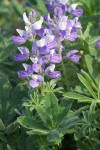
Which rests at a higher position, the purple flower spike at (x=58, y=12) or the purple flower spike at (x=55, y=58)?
the purple flower spike at (x=58, y=12)

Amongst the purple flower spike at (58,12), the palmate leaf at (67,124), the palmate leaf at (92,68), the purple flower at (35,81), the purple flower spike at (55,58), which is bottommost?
the palmate leaf at (67,124)

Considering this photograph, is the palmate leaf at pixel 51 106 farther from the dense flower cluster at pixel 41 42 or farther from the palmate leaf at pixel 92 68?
the palmate leaf at pixel 92 68

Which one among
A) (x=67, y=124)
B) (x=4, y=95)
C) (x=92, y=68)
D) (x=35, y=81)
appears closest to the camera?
(x=67, y=124)

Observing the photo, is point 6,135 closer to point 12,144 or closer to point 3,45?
point 12,144

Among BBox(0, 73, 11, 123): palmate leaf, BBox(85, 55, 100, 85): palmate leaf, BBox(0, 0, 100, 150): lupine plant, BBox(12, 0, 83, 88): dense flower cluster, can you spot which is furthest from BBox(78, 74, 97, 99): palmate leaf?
BBox(0, 73, 11, 123): palmate leaf

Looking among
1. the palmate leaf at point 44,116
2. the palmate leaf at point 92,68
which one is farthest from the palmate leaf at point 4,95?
the palmate leaf at point 92,68

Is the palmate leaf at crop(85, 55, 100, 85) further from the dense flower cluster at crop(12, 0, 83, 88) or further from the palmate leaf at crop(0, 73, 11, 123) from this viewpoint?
the palmate leaf at crop(0, 73, 11, 123)

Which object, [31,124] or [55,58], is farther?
[55,58]

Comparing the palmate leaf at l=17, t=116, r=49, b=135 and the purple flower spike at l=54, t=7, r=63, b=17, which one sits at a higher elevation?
the purple flower spike at l=54, t=7, r=63, b=17

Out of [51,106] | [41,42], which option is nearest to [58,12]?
[41,42]

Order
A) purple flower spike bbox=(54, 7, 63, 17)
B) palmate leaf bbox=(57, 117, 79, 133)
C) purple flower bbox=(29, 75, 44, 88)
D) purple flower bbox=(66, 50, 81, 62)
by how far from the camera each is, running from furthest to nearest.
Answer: purple flower bbox=(66, 50, 81, 62) < purple flower spike bbox=(54, 7, 63, 17) < purple flower bbox=(29, 75, 44, 88) < palmate leaf bbox=(57, 117, 79, 133)

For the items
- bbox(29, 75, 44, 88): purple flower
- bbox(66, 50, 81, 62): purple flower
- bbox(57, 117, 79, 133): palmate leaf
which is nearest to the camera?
bbox(57, 117, 79, 133): palmate leaf

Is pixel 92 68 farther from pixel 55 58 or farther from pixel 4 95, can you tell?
pixel 4 95
